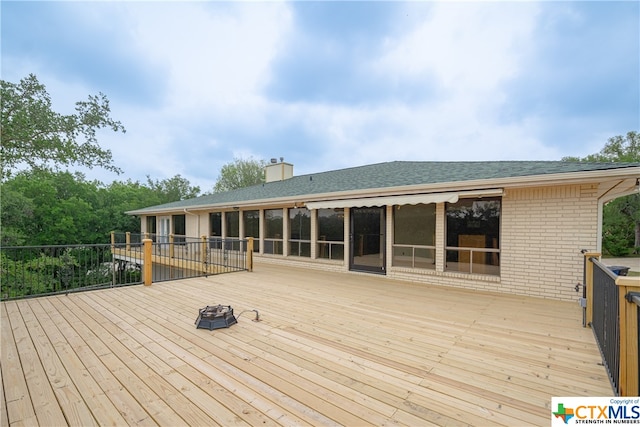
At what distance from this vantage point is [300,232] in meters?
10.4

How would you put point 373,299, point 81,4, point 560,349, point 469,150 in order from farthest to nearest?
point 469,150 → point 81,4 → point 373,299 → point 560,349

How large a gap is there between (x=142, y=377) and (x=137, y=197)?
29.9m

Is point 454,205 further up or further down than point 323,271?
further up

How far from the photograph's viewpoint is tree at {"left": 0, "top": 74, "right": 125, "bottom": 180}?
30.0ft

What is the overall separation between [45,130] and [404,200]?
43.2ft

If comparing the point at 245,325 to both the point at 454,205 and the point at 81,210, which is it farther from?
the point at 81,210

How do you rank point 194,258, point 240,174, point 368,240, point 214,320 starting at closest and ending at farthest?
1. point 214,320
2. point 368,240
3. point 194,258
4. point 240,174

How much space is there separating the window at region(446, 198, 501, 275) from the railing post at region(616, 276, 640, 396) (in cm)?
475

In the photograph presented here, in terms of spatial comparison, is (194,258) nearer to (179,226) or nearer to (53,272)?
(179,226)

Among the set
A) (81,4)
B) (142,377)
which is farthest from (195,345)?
(81,4)

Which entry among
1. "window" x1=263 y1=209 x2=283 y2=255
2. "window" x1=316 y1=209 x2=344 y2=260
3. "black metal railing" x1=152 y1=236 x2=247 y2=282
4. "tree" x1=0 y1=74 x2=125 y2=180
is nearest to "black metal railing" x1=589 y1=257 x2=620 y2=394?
"window" x1=316 y1=209 x2=344 y2=260

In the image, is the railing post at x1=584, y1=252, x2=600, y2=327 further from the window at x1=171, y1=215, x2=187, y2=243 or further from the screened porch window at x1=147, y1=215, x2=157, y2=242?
the screened porch window at x1=147, y1=215, x2=157, y2=242

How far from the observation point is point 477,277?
6551 mm

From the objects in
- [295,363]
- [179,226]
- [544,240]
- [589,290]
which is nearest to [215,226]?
[179,226]
